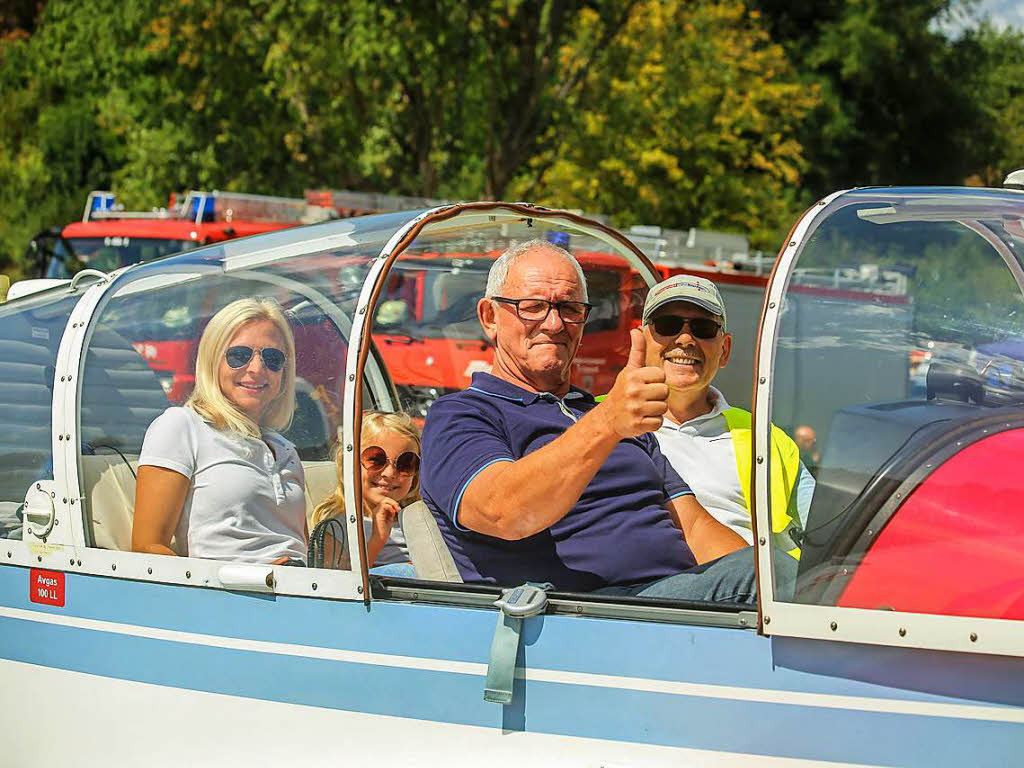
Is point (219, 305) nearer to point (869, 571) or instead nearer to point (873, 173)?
point (869, 571)

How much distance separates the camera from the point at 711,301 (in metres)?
3.61

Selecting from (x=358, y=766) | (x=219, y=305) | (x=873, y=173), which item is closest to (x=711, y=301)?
(x=219, y=305)

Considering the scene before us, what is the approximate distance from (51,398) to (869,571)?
79.8 inches

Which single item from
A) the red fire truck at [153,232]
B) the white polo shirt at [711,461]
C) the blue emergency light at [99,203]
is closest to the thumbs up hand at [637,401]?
the white polo shirt at [711,461]

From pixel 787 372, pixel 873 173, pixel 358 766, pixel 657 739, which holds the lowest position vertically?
pixel 358 766

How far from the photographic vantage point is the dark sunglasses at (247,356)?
2.94 m

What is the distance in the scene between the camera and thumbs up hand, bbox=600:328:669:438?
2451 millimetres

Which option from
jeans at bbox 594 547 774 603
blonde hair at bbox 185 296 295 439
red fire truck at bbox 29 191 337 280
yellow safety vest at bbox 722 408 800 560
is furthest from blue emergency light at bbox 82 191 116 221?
yellow safety vest at bbox 722 408 800 560

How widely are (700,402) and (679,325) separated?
Answer: 12.0 inches

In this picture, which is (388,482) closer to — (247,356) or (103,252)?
(247,356)

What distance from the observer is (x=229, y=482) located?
2.94 m

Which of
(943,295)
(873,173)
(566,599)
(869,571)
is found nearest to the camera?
(869,571)

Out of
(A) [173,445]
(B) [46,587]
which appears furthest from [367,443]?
(B) [46,587]

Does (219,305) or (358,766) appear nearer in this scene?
(358,766)
